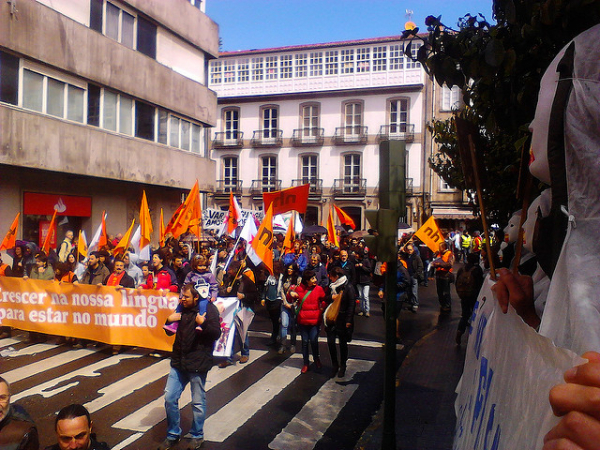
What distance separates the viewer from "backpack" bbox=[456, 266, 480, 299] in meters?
9.13

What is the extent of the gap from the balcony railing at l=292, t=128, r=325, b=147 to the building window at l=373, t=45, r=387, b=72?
19.0 ft

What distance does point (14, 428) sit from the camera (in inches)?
131

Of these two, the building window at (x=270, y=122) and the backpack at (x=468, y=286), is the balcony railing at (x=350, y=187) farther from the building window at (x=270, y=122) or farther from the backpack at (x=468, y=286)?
the backpack at (x=468, y=286)

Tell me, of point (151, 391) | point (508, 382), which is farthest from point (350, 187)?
point (508, 382)

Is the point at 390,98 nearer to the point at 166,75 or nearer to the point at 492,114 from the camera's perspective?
the point at 166,75

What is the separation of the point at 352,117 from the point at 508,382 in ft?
123

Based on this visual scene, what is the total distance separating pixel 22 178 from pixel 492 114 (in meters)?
15.1

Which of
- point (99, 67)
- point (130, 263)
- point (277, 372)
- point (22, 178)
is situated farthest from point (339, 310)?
point (99, 67)

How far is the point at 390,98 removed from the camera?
36.9 meters

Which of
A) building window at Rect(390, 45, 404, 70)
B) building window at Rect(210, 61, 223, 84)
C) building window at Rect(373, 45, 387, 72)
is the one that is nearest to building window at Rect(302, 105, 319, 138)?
building window at Rect(373, 45, 387, 72)

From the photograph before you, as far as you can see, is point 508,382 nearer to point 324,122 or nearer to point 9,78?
point 9,78

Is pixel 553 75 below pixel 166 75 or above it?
below

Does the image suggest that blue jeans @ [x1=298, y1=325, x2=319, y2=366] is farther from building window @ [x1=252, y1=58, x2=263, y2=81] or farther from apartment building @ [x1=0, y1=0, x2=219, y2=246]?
building window @ [x1=252, y1=58, x2=263, y2=81]

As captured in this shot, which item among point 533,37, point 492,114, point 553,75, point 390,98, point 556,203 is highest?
point 390,98
